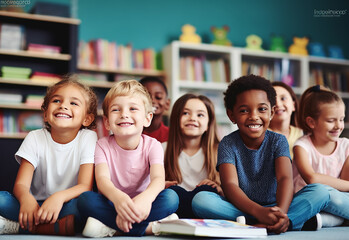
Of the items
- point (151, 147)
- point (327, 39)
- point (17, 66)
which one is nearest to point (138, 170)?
point (151, 147)

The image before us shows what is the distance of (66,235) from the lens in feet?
4.38

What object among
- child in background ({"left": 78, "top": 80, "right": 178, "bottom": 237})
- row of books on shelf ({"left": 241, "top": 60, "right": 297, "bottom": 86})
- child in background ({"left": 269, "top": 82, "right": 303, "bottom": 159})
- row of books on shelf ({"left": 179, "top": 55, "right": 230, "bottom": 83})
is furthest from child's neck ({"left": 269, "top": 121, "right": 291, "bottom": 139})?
row of books on shelf ({"left": 241, "top": 60, "right": 297, "bottom": 86})

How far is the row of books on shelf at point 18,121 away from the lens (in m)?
3.52

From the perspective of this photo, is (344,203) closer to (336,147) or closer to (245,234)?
(336,147)

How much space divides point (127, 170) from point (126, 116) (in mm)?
202

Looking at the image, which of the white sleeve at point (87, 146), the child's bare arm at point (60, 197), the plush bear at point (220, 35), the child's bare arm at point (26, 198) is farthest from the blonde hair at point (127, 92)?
the plush bear at point (220, 35)

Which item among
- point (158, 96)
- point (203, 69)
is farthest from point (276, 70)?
point (158, 96)

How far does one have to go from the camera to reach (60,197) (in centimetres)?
138

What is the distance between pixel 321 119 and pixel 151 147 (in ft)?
2.80

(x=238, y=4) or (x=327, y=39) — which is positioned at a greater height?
(x=238, y=4)

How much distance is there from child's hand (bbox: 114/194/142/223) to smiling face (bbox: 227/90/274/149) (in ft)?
1.98

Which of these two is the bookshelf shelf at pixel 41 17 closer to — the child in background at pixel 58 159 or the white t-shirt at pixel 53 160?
the child in background at pixel 58 159

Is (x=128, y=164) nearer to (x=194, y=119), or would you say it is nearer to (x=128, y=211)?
(x=128, y=211)

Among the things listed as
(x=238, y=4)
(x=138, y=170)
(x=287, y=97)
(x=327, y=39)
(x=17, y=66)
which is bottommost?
(x=138, y=170)
